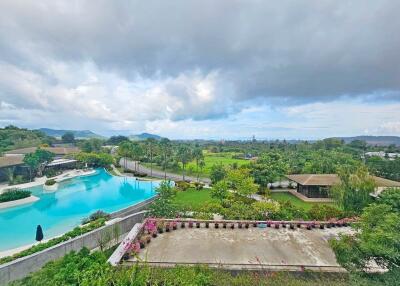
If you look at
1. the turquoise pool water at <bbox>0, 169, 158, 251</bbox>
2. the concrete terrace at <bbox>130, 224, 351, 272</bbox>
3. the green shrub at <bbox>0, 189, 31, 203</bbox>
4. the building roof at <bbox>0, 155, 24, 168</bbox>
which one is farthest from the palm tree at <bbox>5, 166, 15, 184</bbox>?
the concrete terrace at <bbox>130, 224, 351, 272</bbox>

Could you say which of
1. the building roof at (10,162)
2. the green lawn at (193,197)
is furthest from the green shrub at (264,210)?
the building roof at (10,162)

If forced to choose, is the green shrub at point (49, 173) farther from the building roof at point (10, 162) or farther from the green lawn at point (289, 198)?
the green lawn at point (289, 198)

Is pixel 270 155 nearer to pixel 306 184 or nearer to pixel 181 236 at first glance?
pixel 306 184

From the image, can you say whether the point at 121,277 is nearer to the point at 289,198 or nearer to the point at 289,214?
the point at 289,214

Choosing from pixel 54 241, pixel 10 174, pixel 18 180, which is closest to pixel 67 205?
pixel 18 180

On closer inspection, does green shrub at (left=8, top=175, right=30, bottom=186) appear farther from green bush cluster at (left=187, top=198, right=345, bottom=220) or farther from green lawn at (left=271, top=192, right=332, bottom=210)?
green lawn at (left=271, top=192, right=332, bottom=210)
